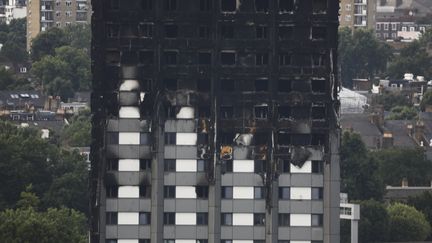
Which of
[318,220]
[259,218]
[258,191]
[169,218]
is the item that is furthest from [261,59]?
[169,218]

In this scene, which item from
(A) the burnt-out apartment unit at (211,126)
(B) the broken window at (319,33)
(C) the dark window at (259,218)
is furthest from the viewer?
(B) the broken window at (319,33)

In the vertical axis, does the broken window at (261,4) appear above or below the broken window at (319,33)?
above

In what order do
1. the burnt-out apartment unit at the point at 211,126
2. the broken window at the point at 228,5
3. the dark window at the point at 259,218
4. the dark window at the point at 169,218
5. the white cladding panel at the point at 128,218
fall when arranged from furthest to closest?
the broken window at the point at 228,5, the dark window at the point at 259,218, the dark window at the point at 169,218, the burnt-out apartment unit at the point at 211,126, the white cladding panel at the point at 128,218

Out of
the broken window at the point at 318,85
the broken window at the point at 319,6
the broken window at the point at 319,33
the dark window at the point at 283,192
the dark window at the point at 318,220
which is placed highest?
the broken window at the point at 319,6

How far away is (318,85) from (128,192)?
9771mm

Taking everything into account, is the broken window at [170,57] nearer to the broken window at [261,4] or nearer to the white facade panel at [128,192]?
the broken window at [261,4]

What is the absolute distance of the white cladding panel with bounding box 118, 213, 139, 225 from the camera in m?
150

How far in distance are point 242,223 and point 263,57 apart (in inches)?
296

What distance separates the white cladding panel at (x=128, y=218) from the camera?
150m

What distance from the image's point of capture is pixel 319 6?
152 metres

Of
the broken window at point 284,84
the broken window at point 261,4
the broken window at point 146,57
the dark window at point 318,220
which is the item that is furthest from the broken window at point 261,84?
the dark window at point 318,220

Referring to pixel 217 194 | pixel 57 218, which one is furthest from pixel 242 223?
pixel 57 218

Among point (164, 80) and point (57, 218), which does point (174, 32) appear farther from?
point (57, 218)

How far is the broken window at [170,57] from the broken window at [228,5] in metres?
3.05
